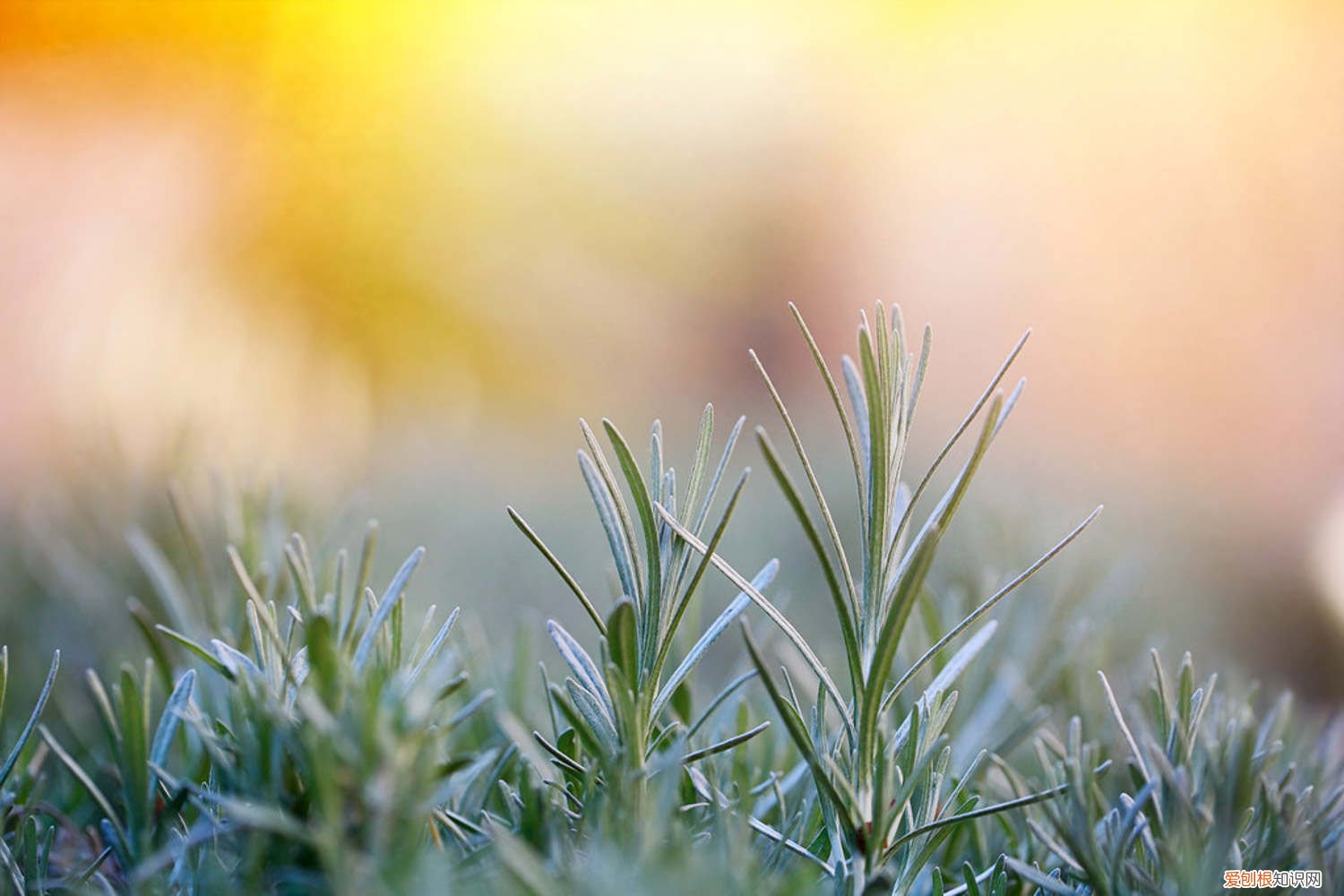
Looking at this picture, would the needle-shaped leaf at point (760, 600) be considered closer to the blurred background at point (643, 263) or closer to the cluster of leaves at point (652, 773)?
the cluster of leaves at point (652, 773)

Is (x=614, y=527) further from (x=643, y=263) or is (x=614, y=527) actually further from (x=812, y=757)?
(x=643, y=263)

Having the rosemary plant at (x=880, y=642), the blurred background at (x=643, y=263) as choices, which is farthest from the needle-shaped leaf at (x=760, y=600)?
the blurred background at (x=643, y=263)

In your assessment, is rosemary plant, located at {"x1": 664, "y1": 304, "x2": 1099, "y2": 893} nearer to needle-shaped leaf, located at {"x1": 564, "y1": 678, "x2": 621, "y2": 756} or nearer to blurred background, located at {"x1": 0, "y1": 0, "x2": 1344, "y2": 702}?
needle-shaped leaf, located at {"x1": 564, "y1": 678, "x2": 621, "y2": 756}

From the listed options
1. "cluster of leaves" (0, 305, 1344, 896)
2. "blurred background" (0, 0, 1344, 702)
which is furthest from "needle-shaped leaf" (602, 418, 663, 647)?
"blurred background" (0, 0, 1344, 702)

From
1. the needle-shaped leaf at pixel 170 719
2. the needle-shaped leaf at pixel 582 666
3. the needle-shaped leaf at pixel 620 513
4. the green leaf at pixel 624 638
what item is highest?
the needle-shaped leaf at pixel 620 513

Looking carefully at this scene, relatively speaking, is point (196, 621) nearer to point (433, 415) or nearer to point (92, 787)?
point (92, 787)

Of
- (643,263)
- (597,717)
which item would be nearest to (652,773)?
(597,717)
